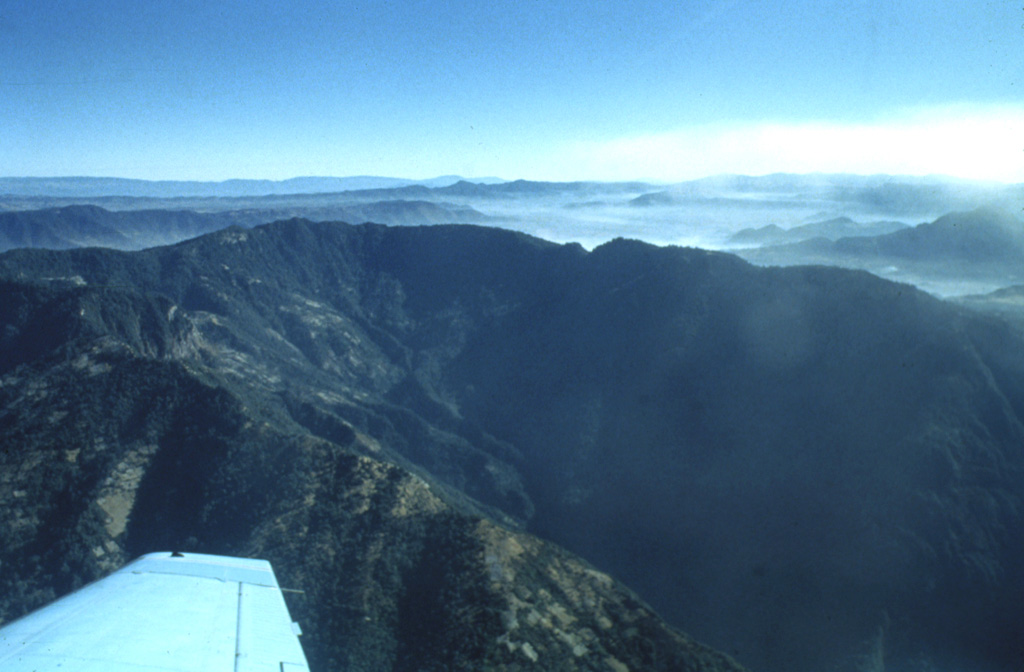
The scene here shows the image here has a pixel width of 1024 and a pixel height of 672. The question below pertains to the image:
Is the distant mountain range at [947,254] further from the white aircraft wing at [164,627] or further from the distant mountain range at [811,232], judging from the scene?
the white aircraft wing at [164,627]

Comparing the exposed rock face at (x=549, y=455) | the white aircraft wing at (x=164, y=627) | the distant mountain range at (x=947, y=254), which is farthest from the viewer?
the distant mountain range at (x=947, y=254)

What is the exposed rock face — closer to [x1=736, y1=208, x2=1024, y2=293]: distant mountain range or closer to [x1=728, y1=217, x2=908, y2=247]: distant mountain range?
[x1=736, y1=208, x2=1024, y2=293]: distant mountain range

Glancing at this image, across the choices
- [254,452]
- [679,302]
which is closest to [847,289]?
[679,302]

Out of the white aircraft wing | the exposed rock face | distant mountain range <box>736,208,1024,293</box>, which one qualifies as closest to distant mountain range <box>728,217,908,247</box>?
distant mountain range <box>736,208,1024,293</box>

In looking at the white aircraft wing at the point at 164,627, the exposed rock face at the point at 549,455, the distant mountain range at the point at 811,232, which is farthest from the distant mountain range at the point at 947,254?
the white aircraft wing at the point at 164,627

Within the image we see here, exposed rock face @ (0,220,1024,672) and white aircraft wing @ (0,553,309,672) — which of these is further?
exposed rock face @ (0,220,1024,672)

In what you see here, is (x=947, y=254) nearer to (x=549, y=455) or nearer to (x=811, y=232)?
(x=811, y=232)

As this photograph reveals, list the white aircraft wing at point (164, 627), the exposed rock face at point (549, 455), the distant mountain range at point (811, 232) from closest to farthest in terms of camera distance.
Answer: the white aircraft wing at point (164, 627) → the exposed rock face at point (549, 455) → the distant mountain range at point (811, 232)
